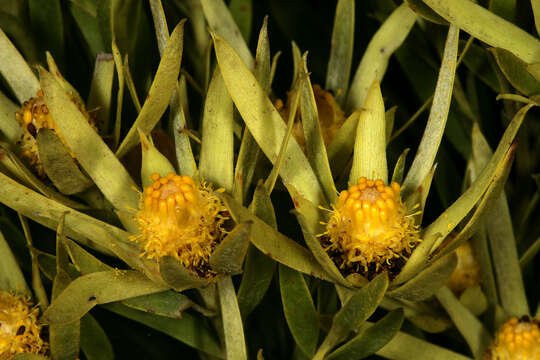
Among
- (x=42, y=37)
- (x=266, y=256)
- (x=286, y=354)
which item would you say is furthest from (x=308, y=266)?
(x=42, y=37)

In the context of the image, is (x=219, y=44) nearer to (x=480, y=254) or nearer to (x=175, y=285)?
(x=175, y=285)

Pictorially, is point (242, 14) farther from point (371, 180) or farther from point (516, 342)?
point (516, 342)

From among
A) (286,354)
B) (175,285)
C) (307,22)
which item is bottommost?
(286,354)

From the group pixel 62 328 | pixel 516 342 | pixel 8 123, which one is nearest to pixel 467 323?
pixel 516 342

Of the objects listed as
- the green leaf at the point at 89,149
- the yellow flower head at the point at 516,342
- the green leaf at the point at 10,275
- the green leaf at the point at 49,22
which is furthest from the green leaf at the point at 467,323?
the green leaf at the point at 49,22

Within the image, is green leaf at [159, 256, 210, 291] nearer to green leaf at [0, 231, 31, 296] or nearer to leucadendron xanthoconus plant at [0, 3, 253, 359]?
leucadendron xanthoconus plant at [0, 3, 253, 359]
